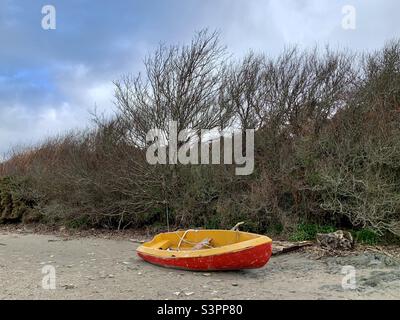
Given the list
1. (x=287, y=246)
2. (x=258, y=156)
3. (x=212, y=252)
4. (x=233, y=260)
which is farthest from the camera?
(x=258, y=156)

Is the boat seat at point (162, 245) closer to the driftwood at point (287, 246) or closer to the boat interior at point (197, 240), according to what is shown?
the boat interior at point (197, 240)

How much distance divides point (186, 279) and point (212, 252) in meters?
0.73

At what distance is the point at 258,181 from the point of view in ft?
43.6

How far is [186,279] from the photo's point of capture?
26.5ft

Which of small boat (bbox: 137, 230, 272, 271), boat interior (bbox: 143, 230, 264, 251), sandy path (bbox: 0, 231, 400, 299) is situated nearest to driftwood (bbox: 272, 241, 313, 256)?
sandy path (bbox: 0, 231, 400, 299)

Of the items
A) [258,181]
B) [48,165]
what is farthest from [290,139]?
[48,165]

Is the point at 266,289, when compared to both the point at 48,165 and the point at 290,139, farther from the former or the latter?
the point at 48,165

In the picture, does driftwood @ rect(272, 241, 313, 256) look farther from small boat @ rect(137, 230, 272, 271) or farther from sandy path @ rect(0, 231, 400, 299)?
small boat @ rect(137, 230, 272, 271)

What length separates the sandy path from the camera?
691 centimetres

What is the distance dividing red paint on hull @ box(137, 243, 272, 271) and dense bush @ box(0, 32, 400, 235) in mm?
4206

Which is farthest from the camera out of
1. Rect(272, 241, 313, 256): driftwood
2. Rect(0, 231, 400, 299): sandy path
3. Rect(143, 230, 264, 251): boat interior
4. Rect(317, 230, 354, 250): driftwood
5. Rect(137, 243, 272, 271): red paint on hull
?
Rect(272, 241, 313, 256): driftwood

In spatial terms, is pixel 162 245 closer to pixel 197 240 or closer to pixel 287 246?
pixel 197 240

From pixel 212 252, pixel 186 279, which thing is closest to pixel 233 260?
pixel 212 252

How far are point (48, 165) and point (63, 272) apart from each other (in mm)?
12414
